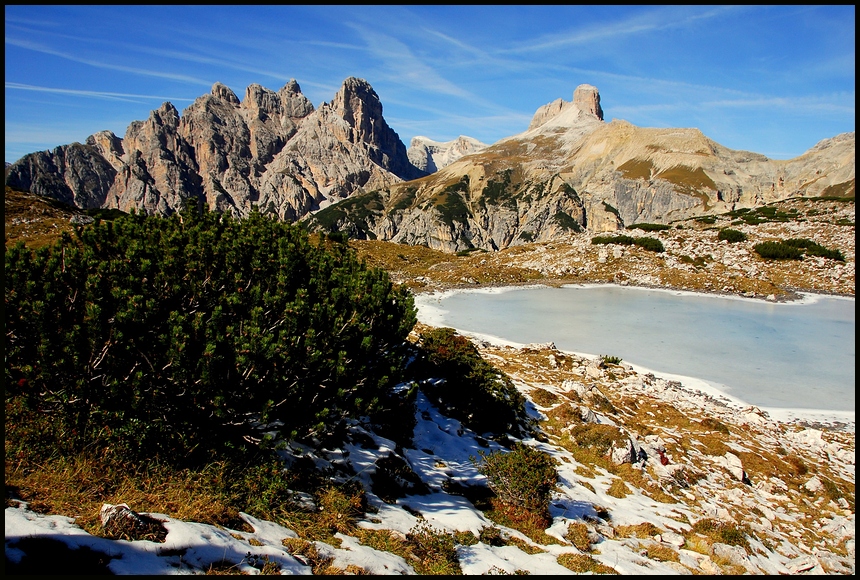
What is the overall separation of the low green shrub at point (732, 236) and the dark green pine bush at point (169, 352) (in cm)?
5775

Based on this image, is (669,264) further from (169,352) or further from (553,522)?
(169,352)

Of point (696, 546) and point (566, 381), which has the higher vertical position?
point (566, 381)

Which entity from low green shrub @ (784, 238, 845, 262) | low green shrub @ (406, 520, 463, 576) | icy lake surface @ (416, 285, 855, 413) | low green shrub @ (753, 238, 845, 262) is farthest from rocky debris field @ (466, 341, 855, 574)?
low green shrub @ (784, 238, 845, 262)

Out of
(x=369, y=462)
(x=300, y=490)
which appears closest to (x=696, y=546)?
(x=369, y=462)

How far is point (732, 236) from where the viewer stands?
5325 centimetres

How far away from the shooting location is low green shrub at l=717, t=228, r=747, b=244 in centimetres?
5291

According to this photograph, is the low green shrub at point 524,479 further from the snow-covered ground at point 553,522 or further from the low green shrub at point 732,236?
the low green shrub at point 732,236

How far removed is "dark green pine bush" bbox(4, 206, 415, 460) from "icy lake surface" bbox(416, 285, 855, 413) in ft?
55.1

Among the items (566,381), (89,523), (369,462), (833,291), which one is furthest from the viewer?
(833,291)

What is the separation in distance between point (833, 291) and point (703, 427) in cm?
3745

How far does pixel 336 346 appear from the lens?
330 inches

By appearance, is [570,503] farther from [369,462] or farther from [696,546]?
[369,462]

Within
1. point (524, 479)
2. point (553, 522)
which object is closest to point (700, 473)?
point (553, 522)

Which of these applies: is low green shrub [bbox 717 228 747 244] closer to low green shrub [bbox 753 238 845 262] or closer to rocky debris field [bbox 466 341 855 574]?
low green shrub [bbox 753 238 845 262]
